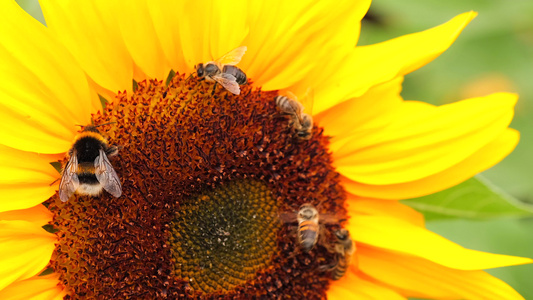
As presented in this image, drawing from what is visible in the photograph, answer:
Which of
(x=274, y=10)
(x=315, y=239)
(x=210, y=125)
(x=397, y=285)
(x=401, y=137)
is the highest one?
(x=274, y=10)

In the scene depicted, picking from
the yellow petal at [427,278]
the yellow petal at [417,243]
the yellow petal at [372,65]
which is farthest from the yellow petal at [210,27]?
the yellow petal at [427,278]

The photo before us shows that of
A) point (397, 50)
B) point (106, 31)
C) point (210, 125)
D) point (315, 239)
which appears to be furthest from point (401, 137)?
point (106, 31)

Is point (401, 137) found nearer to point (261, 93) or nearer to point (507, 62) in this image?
point (261, 93)

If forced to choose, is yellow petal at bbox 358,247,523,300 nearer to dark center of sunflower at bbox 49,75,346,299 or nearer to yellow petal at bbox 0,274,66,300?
dark center of sunflower at bbox 49,75,346,299

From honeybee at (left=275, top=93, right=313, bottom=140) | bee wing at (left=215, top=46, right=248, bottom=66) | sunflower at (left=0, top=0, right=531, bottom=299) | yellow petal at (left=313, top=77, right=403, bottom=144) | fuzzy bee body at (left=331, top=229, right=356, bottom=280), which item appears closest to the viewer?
sunflower at (left=0, top=0, right=531, bottom=299)

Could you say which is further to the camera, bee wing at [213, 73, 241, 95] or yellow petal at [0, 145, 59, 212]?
bee wing at [213, 73, 241, 95]

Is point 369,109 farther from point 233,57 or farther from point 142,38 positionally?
point 142,38

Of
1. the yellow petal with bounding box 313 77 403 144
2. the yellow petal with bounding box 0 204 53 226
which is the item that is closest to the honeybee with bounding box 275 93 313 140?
the yellow petal with bounding box 313 77 403 144
